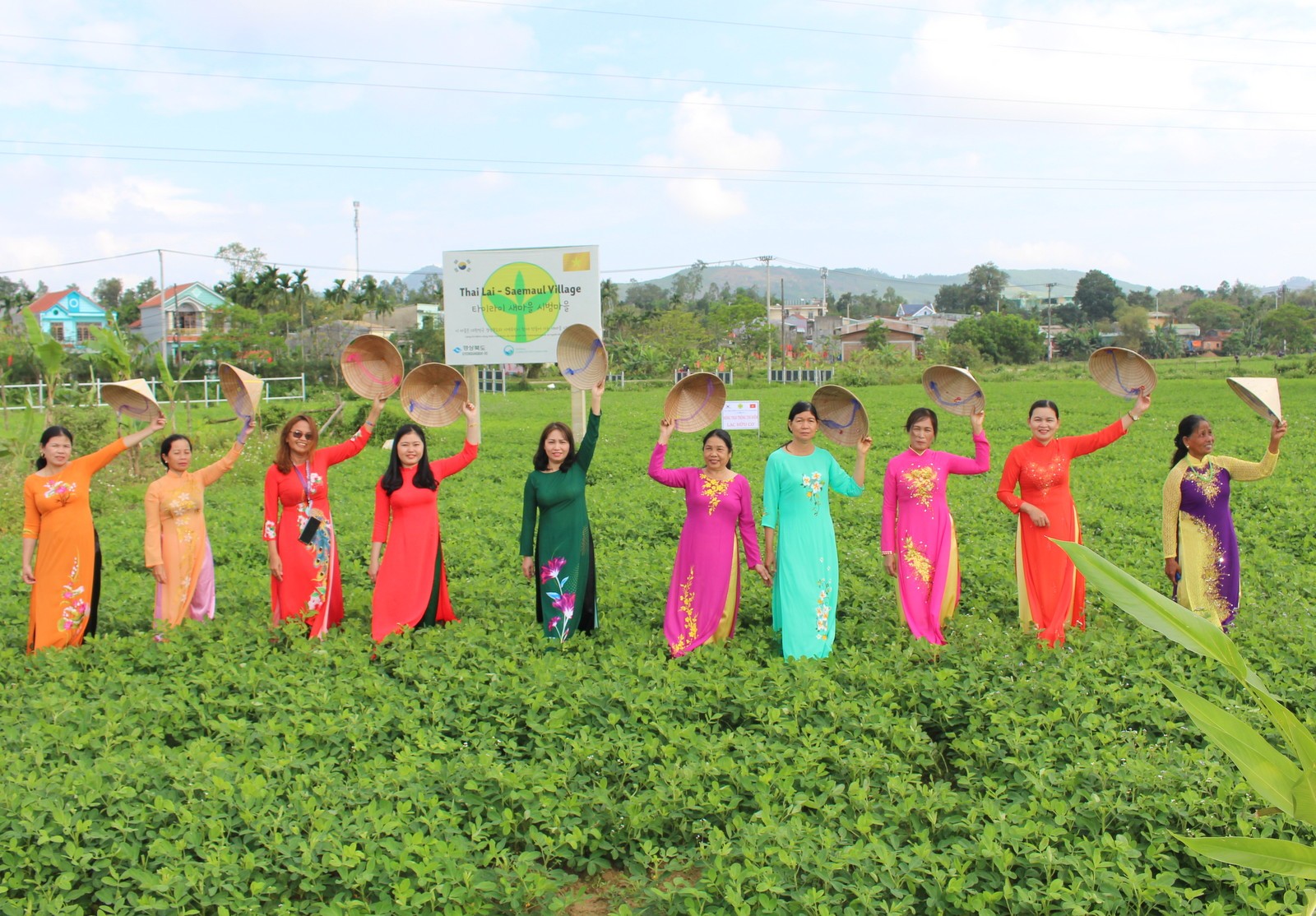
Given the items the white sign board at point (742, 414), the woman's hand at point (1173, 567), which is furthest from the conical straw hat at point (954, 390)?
the white sign board at point (742, 414)

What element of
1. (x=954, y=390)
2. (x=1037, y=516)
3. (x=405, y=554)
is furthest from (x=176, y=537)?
(x=1037, y=516)

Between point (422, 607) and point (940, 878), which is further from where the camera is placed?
point (422, 607)

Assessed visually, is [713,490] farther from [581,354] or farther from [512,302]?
[512,302]

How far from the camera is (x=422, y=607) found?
5977mm

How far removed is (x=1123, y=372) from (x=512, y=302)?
9261 millimetres

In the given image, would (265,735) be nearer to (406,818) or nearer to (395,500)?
(406,818)

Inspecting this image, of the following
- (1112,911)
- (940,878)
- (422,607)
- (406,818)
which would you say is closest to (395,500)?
(422,607)

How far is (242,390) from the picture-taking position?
6.57 m

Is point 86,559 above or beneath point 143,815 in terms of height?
above

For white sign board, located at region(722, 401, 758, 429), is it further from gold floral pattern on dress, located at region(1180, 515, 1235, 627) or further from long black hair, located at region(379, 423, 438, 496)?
long black hair, located at region(379, 423, 438, 496)

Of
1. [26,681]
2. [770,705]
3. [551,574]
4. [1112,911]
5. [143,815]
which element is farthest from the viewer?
[551,574]

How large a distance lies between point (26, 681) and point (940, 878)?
188 inches

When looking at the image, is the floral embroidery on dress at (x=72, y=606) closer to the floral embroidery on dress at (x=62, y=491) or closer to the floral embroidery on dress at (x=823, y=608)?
the floral embroidery on dress at (x=62, y=491)

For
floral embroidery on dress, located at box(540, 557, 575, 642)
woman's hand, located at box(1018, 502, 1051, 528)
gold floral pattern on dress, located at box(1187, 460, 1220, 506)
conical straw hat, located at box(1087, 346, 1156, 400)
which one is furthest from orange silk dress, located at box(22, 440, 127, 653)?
gold floral pattern on dress, located at box(1187, 460, 1220, 506)
